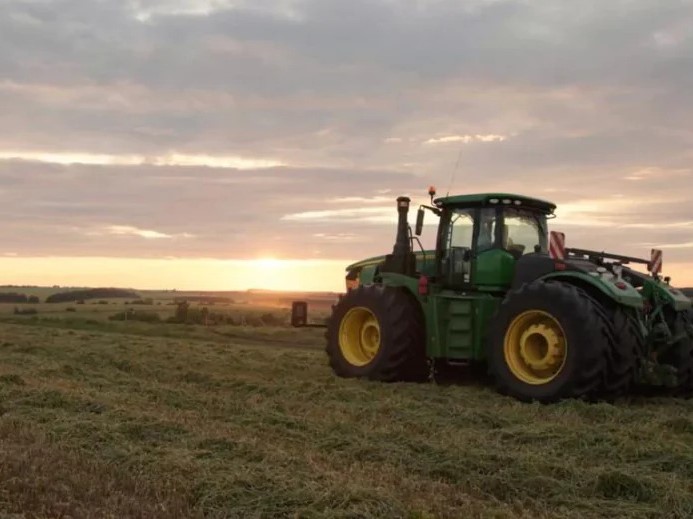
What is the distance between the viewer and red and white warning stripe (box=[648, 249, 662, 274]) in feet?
37.6

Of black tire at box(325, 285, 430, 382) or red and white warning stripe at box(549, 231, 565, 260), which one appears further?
black tire at box(325, 285, 430, 382)

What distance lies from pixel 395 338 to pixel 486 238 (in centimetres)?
194

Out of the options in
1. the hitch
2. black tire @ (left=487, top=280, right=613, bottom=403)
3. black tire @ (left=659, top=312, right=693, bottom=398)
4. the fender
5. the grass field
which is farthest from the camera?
the hitch

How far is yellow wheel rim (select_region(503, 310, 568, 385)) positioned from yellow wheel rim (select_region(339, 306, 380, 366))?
2.80 m

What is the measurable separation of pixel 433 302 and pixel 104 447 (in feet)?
19.0

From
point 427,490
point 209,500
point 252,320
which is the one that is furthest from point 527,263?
point 252,320

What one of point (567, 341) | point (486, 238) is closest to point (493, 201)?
point (486, 238)

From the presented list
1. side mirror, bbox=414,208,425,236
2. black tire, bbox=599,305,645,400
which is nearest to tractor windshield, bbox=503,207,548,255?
side mirror, bbox=414,208,425,236

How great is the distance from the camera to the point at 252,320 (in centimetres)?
3619

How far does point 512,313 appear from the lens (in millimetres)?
9992

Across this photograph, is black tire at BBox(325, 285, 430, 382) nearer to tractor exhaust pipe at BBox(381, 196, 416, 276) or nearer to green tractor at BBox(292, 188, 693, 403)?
green tractor at BBox(292, 188, 693, 403)

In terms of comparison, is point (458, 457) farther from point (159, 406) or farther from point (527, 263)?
point (527, 263)

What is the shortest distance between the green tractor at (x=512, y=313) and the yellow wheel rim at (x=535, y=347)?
13 mm

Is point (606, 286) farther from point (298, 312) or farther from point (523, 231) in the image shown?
point (298, 312)
